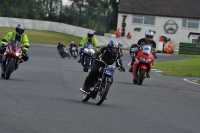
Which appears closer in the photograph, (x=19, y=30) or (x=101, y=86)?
(x=101, y=86)

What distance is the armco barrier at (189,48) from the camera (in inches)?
2397

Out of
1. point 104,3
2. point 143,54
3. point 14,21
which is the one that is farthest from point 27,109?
point 104,3

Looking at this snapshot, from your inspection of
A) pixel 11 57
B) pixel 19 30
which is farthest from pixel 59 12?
pixel 11 57

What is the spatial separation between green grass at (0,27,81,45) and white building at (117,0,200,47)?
658 cm

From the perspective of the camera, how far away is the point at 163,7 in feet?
236

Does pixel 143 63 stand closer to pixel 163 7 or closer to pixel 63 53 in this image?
pixel 63 53

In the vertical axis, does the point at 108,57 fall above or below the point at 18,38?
below

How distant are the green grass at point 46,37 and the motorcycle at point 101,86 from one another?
47.3 m

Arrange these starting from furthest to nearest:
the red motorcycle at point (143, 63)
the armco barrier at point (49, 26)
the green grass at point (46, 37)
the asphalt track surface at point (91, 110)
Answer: the armco barrier at point (49, 26) < the green grass at point (46, 37) < the red motorcycle at point (143, 63) < the asphalt track surface at point (91, 110)

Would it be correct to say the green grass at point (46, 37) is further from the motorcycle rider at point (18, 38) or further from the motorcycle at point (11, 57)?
the motorcycle at point (11, 57)

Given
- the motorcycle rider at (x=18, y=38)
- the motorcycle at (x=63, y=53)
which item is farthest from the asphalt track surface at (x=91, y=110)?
the motorcycle at (x=63, y=53)

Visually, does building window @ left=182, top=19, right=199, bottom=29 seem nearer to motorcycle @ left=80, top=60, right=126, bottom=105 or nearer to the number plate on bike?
motorcycle @ left=80, top=60, right=126, bottom=105

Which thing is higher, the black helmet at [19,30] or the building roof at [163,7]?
the building roof at [163,7]

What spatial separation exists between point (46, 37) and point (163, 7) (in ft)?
47.4
